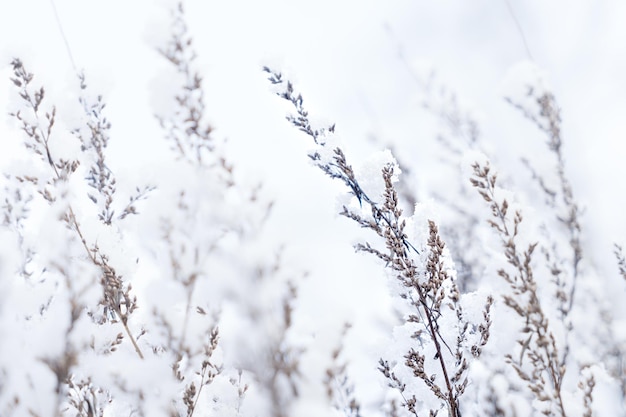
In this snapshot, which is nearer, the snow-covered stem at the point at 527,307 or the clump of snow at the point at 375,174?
the snow-covered stem at the point at 527,307

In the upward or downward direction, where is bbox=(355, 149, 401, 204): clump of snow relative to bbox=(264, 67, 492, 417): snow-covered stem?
upward

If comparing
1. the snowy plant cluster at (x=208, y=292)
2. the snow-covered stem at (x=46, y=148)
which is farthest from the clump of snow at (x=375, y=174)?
the snow-covered stem at (x=46, y=148)

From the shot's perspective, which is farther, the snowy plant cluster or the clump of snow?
the clump of snow

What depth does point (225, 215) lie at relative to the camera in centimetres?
131

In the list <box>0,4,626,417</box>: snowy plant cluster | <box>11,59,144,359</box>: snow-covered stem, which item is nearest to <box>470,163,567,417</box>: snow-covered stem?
<box>0,4,626,417</box>: snowy plant cluster

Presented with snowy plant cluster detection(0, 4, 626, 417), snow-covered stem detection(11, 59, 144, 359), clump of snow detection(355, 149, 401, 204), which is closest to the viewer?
snowy plant cluster detection(0, 4, 626, 417)

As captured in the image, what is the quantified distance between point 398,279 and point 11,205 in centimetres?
210

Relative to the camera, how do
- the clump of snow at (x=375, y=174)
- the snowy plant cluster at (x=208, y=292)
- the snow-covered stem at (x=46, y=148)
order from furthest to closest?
the clump of snow at (x=375, y=174) → the snow-covered stem at (x=46, y=148) → the snowy plant cluster at (x=208, y=292)

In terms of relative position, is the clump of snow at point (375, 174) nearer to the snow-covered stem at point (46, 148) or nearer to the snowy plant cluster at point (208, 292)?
the snowy plant cluster at point (208, 292)

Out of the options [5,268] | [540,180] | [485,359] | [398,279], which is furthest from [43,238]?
[540,180]

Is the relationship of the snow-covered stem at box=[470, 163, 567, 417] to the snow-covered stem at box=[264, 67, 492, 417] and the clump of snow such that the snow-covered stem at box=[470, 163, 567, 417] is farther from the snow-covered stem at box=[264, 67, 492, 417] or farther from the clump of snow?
the clump of snow

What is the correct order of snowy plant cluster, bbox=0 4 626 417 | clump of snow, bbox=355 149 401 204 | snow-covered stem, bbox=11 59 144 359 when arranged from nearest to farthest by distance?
snowy plant cluster, bbox=0 4 626 417 → snow-covered stem, bbox=11 59 144 359 → clump of snow, bbox=355 149 401 204

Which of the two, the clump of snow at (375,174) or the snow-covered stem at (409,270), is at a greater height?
the clump of snow at (375,174)

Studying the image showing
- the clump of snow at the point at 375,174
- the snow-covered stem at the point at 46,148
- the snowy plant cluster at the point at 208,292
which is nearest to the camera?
the snowy plant cluster at the point at 208,292
